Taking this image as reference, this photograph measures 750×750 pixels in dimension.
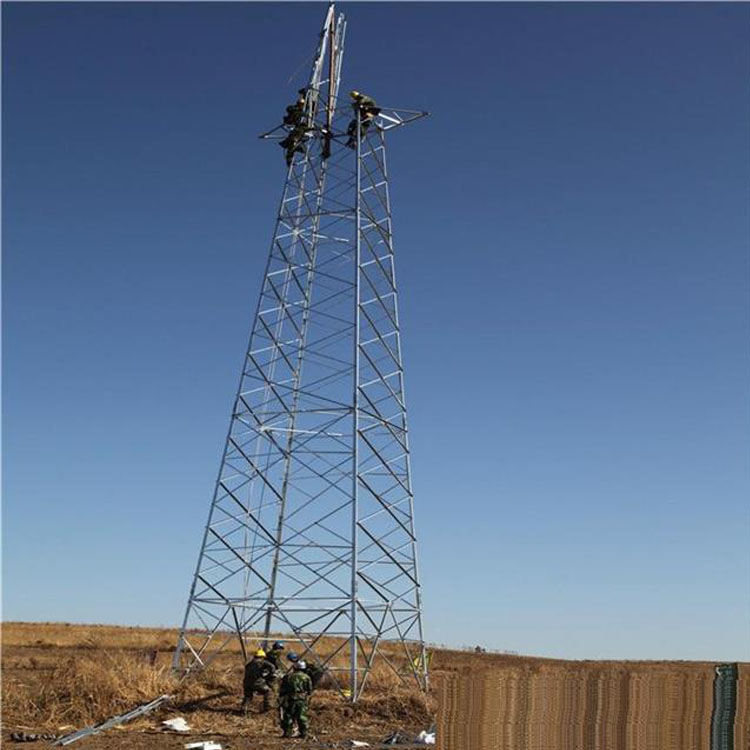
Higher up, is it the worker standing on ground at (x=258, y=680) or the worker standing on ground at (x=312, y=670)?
the worker standing on ground at (x=312, y=670)

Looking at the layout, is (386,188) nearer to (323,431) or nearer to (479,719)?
(323,431)

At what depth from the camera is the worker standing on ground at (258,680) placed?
1723 centimetres

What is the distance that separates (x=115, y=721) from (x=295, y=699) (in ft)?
10.2

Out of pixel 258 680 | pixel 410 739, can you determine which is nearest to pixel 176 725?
pixel 258 680

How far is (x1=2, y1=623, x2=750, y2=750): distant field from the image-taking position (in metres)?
5.86

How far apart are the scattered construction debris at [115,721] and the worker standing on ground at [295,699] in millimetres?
2816

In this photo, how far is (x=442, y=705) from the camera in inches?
231

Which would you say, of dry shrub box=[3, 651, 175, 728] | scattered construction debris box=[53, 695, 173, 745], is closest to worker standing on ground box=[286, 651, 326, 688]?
scattered construction debris box=[53, 695, 173, 745]

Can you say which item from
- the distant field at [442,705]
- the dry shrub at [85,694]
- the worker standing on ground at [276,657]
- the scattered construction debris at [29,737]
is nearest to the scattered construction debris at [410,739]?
the distant field at [442,705]

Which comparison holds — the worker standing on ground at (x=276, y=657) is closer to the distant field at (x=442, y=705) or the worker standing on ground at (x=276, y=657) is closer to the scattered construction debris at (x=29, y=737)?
the distant field at (x=442, y=705)

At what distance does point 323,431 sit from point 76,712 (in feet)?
27.2

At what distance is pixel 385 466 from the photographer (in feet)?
68.4

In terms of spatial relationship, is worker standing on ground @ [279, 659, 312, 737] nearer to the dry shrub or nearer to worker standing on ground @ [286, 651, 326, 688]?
worker standing on ground @ [286, 651, 326, 688]

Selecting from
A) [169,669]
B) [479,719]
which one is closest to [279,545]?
[169,669]
